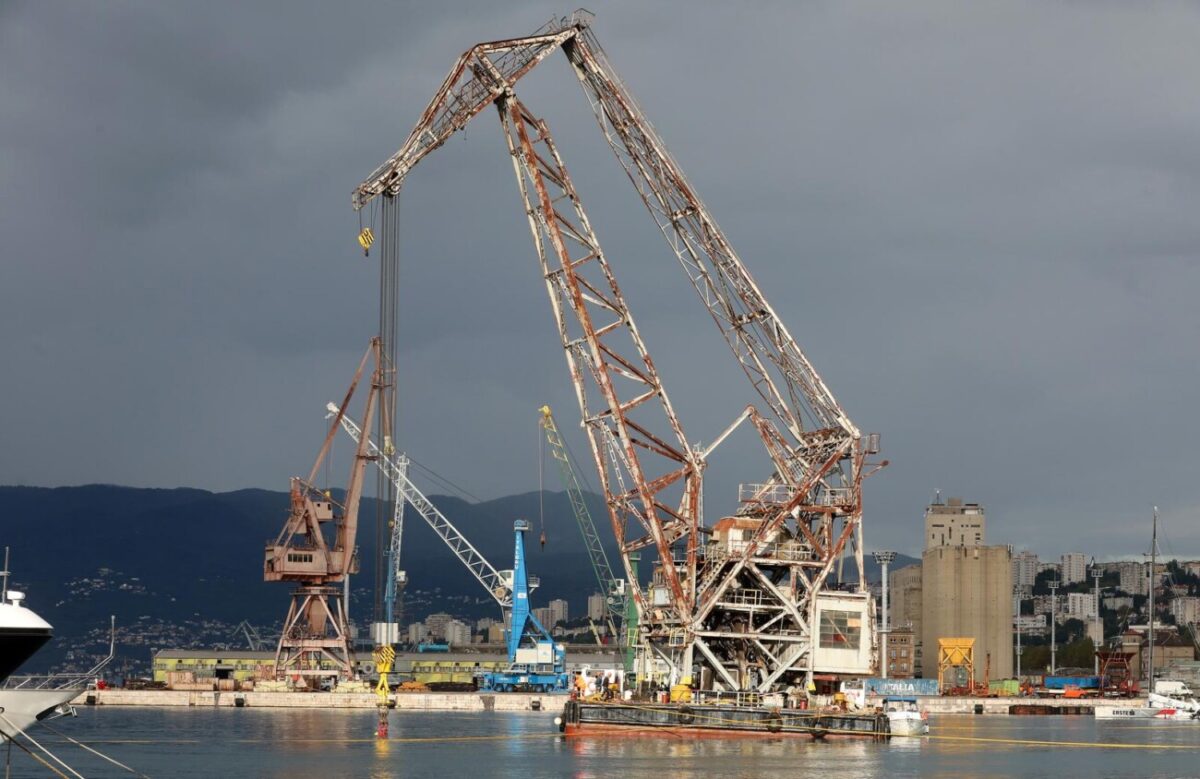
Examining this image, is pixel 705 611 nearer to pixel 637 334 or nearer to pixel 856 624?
pixel 856 624

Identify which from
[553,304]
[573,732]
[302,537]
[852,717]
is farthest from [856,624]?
[302,537]

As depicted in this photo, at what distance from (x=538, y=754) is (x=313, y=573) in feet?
282

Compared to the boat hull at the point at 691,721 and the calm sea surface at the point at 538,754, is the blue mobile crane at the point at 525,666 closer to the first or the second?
the calm sea surface at the point at 538,754

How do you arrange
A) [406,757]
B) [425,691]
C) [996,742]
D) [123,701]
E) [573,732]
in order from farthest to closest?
[425,691]
[123,701]
[996,742]
[573,732]
[406,757]

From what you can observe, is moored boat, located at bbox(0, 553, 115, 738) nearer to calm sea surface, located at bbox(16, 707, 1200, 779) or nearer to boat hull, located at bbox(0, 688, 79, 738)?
boat hull, located at bbox(0, 688, 79, 738)

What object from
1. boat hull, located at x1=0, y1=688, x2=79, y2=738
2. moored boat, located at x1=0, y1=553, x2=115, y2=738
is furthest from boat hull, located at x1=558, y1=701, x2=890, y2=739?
boat hull, located at x1=0, y1=688, x2=79, y2=738

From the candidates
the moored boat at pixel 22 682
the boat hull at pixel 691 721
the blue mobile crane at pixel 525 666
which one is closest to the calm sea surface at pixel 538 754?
the boat hull at pixel 691 721

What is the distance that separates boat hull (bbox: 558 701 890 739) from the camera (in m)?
92.2

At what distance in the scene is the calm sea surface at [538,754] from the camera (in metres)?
77.8

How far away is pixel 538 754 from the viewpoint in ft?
294

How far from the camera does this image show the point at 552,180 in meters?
97.5

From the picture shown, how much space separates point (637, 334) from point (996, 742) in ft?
130

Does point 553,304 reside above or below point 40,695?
above

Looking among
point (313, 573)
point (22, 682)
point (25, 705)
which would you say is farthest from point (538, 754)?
point (313, 573)
